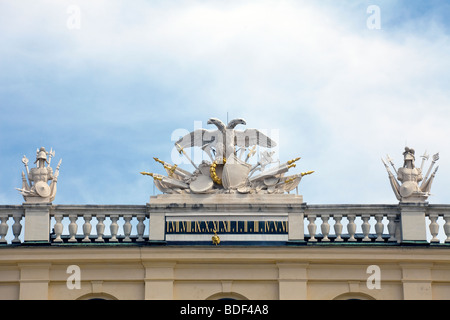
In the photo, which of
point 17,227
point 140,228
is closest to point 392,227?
point 140,228

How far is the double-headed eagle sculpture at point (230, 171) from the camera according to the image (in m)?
23.6

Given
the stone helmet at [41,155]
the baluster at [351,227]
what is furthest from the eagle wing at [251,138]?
the stone helmet at [41,155]

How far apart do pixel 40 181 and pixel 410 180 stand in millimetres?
7935

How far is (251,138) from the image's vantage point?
79.5 feet

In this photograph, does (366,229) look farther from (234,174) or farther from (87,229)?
(87,229)

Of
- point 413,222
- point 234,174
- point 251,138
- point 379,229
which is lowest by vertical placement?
point 379,229

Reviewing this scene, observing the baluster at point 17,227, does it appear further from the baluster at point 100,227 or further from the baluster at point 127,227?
the baluster at point 127,227

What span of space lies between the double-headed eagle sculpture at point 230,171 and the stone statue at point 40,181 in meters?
2.00

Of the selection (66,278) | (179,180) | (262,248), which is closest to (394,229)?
(262,248)

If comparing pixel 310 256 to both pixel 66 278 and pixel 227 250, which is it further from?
pixel 66 278

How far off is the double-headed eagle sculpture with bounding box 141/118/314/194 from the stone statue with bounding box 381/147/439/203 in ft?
6.36
